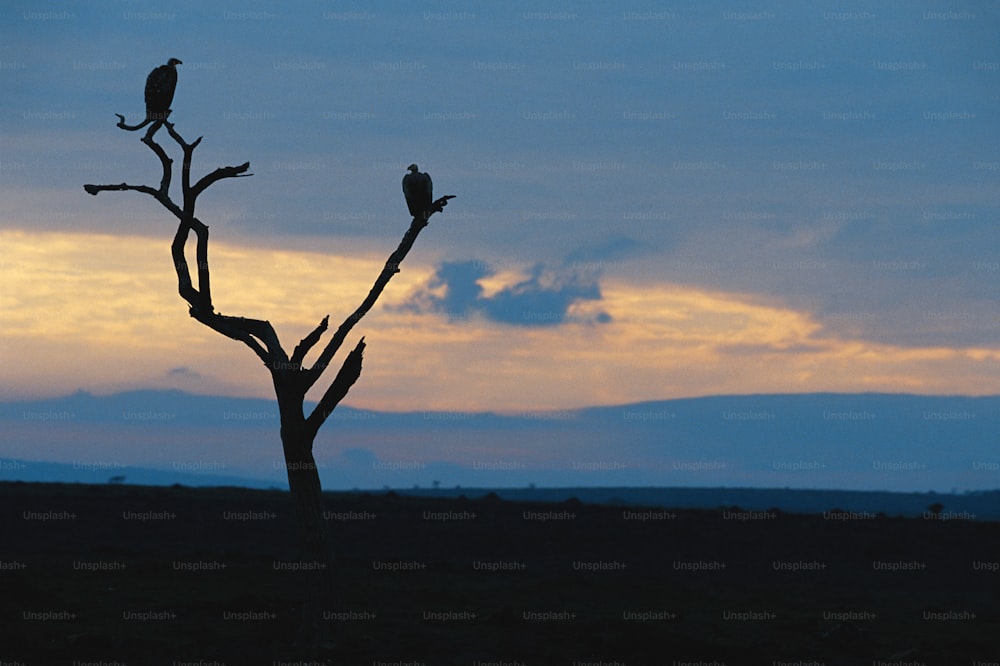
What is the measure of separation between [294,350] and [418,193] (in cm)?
325

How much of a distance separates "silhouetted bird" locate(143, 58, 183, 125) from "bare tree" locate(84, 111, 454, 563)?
0.83 ft

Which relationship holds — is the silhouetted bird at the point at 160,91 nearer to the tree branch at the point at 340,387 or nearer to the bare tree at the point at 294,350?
the bare tree at the point at 294,350

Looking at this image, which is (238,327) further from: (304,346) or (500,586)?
(500,586)

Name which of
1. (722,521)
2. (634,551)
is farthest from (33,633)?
(722,521)

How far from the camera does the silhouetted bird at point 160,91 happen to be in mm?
20984

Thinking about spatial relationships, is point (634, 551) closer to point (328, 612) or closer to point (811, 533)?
point (811, 533)

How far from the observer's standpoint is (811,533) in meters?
47.9

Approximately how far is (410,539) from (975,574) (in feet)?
64.9

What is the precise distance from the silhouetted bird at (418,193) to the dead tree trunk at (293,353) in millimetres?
939

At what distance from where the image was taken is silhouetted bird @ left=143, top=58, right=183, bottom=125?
2098 cm

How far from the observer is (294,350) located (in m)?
20.7

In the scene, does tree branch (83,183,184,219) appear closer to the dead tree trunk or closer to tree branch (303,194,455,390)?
the dead tree trunk

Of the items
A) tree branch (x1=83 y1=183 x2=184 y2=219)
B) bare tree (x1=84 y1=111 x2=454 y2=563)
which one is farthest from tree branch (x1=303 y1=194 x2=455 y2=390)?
tree branch (x1=83 y1=183 x2=184 y2=219)

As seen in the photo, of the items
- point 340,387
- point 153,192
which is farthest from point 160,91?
point 340,387
